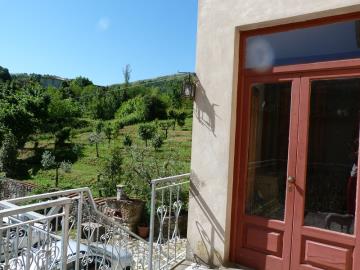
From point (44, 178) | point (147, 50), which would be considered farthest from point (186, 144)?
point (147, 50)

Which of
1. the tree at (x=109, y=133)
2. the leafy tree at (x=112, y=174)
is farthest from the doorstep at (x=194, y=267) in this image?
the tree at (x=109, y=133)

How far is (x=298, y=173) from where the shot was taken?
3.17m

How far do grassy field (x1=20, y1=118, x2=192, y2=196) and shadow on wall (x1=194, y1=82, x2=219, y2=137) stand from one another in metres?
6.37

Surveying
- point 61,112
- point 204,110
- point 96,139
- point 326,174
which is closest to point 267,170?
point 326,174

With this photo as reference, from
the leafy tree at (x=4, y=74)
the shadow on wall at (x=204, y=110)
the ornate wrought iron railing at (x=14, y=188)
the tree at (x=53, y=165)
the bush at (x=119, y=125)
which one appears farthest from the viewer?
the leafy tree at (x=4, y=74)

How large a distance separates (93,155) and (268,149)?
1478cm

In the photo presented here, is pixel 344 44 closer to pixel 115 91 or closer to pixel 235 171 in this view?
pixel 235 171

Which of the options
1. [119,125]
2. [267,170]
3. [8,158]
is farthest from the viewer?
[119,125]

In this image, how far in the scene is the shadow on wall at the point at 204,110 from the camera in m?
3.61

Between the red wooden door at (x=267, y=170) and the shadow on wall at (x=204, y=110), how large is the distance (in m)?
0.33

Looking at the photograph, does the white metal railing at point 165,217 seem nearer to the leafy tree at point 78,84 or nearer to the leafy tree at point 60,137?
the leafy tree at point 60,137

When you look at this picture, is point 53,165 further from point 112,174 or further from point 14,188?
point 112,174

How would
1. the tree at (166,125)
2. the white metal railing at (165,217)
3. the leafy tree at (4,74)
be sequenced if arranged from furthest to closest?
the leafy tree at (4,74), the tree at (166,125), the white metal railing at (165,217)

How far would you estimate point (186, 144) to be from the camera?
14.6 m
